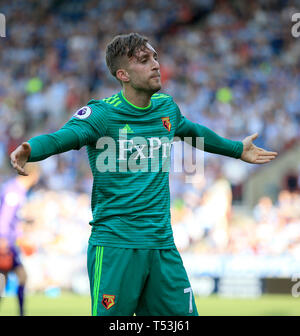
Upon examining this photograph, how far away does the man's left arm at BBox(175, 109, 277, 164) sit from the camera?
458 cm

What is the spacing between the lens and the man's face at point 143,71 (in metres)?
4.23

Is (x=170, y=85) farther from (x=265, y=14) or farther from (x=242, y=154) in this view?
(x=242, y=154)

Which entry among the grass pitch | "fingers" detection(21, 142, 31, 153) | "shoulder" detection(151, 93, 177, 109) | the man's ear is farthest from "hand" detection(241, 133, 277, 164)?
the grass pitch

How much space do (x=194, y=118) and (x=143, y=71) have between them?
10.3 m

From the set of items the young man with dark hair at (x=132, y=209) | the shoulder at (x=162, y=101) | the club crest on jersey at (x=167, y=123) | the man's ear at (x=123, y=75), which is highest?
the man's ear at (x=123, y=75)

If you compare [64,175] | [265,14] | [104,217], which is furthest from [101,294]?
[265,14]

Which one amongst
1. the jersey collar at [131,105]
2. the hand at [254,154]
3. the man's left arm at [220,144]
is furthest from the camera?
the hand at [254,154]

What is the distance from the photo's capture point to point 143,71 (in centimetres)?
425

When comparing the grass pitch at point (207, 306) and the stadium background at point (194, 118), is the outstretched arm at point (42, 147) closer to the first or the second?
the grass pitch at point (207, 306)

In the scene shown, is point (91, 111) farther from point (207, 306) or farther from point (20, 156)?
point (207, 306)

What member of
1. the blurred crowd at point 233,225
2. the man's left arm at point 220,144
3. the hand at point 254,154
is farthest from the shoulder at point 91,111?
the blurred crowd at point 233,225

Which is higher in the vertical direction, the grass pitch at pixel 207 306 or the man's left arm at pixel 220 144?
the man's left arm at pixel 220 144

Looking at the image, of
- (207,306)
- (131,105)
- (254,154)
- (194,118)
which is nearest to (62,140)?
(131,105)

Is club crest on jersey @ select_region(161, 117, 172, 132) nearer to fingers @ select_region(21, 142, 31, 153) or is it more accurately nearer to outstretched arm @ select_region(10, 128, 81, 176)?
outstretched arm @ select_region(10, 128, 81, 176)
